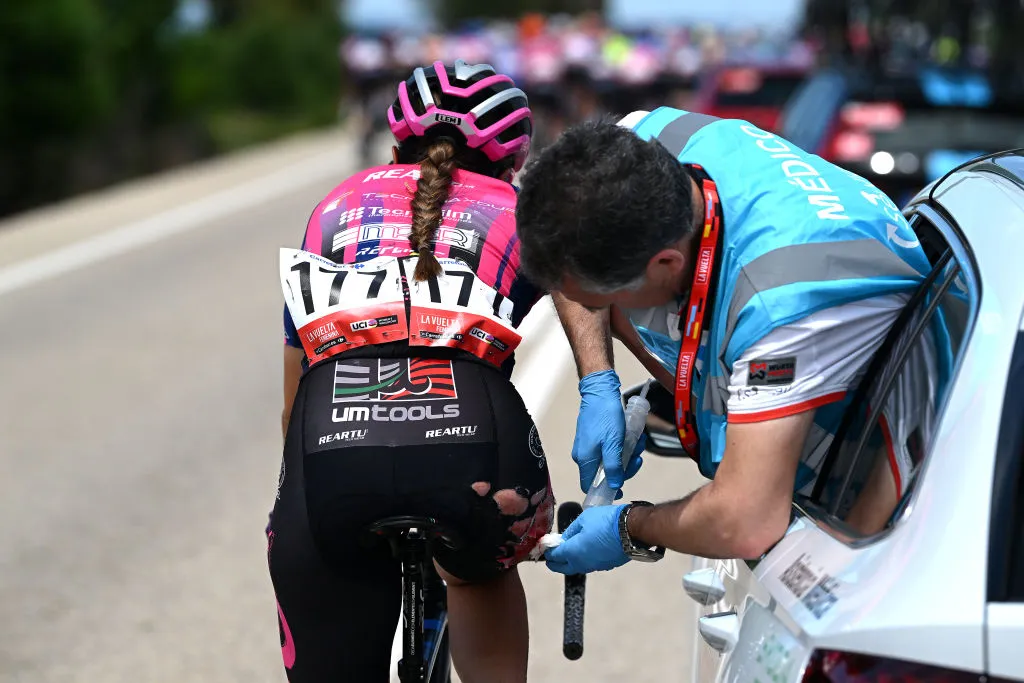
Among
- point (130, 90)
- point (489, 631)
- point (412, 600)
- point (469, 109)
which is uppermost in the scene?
point (469, 109)

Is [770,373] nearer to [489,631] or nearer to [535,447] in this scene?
[535,447]

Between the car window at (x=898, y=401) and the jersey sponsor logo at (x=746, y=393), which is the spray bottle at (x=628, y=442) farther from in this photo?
the jersey sponsor logo at (x=746, y=393)

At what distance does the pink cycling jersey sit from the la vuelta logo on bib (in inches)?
8.8

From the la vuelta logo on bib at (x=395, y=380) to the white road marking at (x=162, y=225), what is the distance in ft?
33.8

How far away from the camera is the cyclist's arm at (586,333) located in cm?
331

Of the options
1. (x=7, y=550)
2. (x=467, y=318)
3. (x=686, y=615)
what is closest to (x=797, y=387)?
(x=467, y=318)

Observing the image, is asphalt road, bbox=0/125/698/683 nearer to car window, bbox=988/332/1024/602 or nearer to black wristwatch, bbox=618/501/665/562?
black wristwatch, bbox=618/501/665/562

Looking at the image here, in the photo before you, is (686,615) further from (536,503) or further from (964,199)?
(964,199)

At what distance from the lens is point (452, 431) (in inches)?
111

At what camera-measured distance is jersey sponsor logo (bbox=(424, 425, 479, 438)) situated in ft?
9.21

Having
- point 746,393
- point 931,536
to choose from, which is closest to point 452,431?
point 746,393

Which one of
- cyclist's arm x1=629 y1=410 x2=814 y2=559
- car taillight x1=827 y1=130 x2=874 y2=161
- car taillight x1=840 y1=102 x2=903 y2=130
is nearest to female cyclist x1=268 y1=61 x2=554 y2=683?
cyclist's arm x1=629 y1=410 x2=814 y2=559

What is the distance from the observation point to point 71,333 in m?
10.9

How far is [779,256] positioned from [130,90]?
1373 inches
